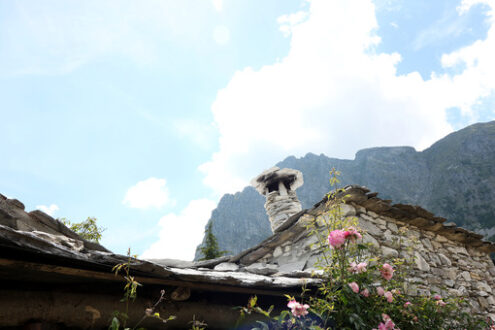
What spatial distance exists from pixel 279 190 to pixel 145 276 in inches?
259

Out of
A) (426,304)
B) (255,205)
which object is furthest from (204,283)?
(255,205)

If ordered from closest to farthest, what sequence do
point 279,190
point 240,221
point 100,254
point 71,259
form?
point 71,259 < point 100,254 < point 279,190 < point 240,221

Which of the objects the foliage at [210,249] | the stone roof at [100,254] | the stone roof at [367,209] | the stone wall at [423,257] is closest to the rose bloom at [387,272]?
the stone roof at [100,254]

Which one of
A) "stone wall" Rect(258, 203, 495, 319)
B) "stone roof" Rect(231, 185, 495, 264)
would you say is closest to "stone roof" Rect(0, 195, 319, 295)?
"stone wall" Rect(258, 203, 495, 319)

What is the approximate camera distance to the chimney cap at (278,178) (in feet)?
28.1

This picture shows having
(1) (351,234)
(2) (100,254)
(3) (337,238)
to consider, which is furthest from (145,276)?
(1) (351,234)

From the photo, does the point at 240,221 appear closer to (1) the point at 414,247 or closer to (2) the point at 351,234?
(1) the point at 414,247

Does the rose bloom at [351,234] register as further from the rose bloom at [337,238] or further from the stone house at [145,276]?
the stone house at [145,276]

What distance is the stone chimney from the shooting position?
7977 millimetres

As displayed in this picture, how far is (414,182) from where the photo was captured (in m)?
49.7

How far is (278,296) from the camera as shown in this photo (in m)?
3.20

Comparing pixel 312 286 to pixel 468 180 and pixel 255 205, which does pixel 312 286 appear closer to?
pixel 468 180

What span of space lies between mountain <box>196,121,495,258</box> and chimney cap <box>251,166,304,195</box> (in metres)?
31.4

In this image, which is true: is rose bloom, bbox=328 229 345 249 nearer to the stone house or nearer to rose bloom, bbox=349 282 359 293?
rose bloom, bbox=349 282 359 293
